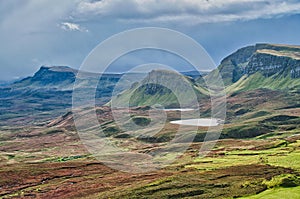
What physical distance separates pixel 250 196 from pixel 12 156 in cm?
15130

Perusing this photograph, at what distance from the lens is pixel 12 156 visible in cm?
18950

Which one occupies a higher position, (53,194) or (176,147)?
(53,194)

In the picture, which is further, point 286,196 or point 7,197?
point 7,197

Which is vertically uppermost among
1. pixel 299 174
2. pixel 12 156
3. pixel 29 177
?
pixel 299 174

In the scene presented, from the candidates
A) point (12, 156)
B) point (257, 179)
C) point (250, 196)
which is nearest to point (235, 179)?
point (257, 179)

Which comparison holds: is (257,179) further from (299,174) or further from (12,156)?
(12,156)

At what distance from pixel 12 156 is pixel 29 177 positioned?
86.6 metres

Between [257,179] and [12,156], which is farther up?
[257,179]

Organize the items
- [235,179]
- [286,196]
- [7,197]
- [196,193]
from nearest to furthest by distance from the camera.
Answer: [286,196] → [196,193] → [235,179] → [7,197]

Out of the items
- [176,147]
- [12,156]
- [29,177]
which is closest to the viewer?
[29,177]

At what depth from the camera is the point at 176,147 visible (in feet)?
561

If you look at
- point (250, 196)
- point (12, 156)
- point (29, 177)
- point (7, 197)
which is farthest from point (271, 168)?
point (12, 156)

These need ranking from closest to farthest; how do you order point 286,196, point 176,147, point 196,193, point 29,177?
point 286,196 → point 196,193 → point 29,177 → point 176,147

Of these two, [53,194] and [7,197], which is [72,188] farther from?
[7,197]
